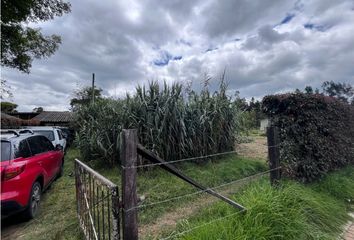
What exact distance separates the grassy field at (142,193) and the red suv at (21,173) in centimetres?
36

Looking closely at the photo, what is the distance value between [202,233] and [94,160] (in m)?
5.77

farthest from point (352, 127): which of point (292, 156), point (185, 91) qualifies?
point (185, 91)

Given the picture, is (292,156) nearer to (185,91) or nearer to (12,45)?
(185,91)

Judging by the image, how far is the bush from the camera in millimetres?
6516

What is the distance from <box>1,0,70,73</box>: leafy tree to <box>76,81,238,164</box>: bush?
215 inches

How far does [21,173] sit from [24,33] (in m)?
9.79

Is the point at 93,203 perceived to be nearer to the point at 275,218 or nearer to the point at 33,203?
the point at 275,218

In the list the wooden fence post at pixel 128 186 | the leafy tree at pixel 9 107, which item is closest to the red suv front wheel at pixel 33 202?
the wooden fence post at pixel 128 186

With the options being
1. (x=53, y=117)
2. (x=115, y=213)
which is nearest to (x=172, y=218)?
Result: (x=115, y=213)

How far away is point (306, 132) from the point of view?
551 centimetres

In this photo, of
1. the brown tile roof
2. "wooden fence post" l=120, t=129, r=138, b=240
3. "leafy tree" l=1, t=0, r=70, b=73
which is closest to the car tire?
"wooden fence post" l=120, t=129, r=138, b=240

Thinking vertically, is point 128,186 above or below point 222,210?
above

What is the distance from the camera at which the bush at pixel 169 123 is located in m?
6.52

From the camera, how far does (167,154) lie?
255 inches
